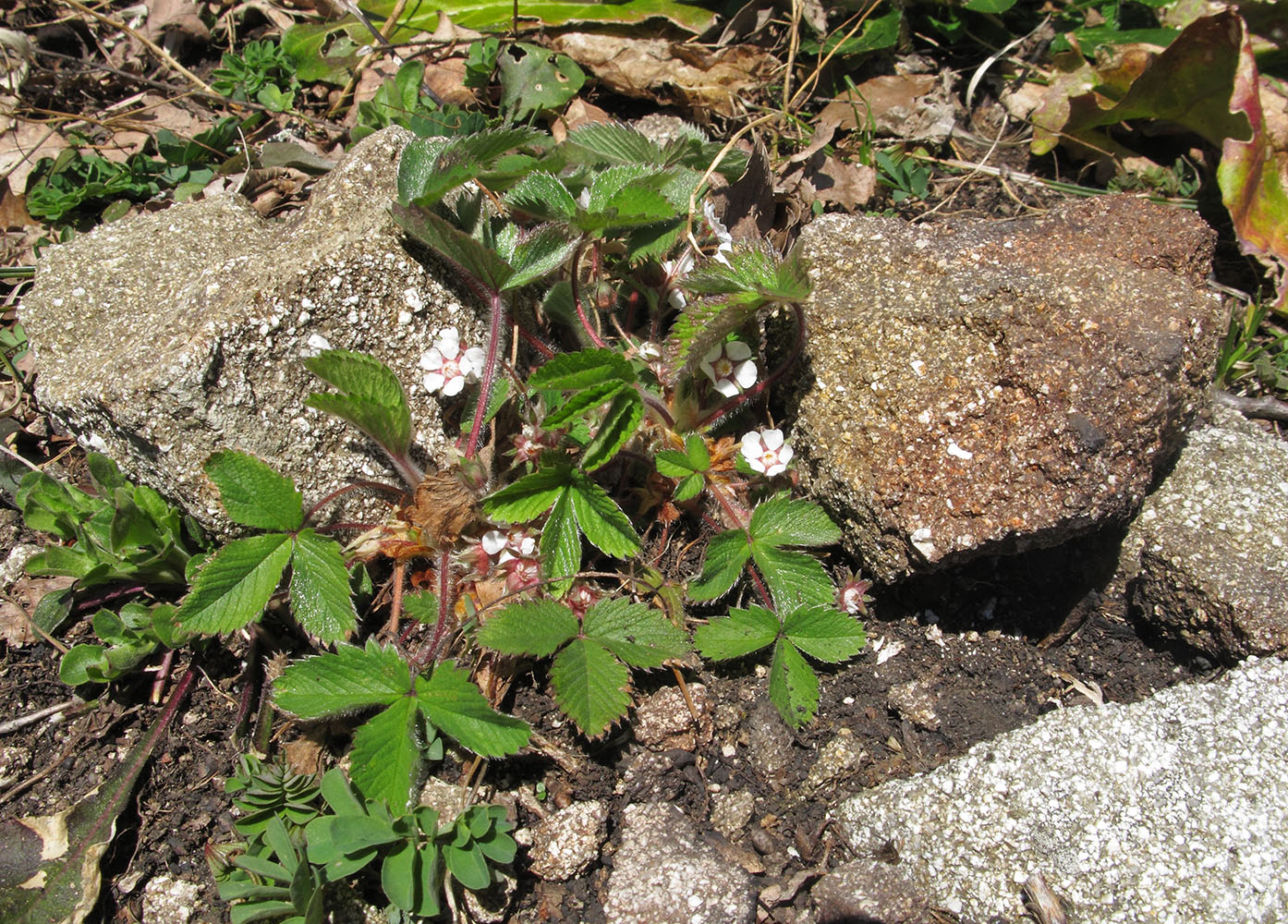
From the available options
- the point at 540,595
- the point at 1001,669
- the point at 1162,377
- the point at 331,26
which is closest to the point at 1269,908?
the point at 1001,669

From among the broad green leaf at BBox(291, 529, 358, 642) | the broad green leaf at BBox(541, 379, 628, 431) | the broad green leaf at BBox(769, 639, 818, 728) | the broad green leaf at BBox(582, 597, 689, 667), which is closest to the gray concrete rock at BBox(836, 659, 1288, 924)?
the broad green leaf at BBox(769, 639, 818, 728)

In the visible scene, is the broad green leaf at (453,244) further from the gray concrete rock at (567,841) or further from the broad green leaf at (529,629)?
the gray concrete rock at (567,841)

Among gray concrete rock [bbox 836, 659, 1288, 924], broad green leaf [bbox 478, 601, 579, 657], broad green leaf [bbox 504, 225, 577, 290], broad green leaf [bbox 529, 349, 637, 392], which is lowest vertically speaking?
gray concrete rock [bbox 836, 659, 1288, 924]

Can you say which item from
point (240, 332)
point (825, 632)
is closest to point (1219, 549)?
point (825, 632)

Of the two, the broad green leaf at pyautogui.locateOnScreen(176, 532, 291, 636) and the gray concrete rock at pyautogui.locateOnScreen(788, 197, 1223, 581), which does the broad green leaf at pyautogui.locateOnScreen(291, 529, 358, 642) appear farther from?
the gray concrete rock at pyautogui.locateOnScreen(788, 197, 1223, 581)

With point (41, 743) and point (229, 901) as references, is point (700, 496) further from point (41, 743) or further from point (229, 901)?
point (41, 743)
